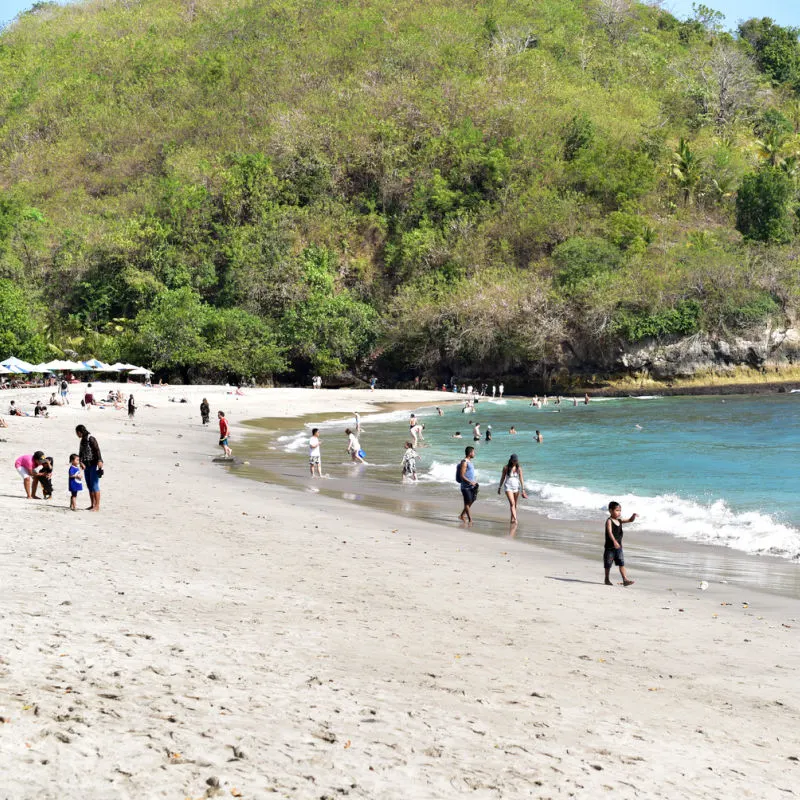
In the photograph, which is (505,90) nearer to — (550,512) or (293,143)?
(293,143)

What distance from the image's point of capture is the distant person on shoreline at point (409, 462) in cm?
2350

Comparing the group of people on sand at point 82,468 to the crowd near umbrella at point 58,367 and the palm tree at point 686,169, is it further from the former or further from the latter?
the palm tree at point 686,169

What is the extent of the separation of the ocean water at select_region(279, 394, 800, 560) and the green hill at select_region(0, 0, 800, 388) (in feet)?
68.2

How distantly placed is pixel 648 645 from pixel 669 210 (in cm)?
8100

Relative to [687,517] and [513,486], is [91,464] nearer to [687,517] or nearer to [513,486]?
[513,486]

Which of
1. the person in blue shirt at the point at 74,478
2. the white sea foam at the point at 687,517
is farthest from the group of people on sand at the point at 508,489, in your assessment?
the person in blue shirt at the point at 74,478

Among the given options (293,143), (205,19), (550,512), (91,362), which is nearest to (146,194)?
(293,143)

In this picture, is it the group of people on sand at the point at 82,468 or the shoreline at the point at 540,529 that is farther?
the group of people on sand at the point at 82,468

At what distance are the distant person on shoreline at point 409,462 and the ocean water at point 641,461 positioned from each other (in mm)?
428

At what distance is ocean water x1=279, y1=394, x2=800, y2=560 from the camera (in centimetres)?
1869

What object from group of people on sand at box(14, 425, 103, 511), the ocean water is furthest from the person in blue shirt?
the ocean water

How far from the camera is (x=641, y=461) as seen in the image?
29.3 metres

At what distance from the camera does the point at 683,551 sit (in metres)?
15.4

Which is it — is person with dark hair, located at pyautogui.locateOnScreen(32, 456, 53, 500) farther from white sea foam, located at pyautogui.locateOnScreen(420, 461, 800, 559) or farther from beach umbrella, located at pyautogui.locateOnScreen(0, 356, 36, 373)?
beach umbrella, located at pyautogui.locateOnScreen(0, 356, 36, 373)
